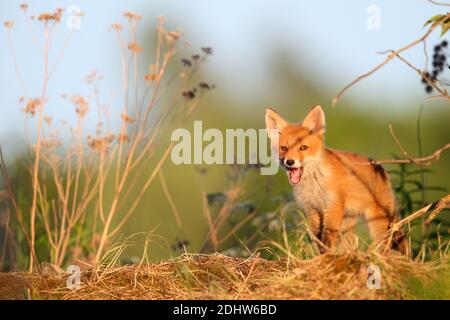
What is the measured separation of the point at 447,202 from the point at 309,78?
378 inches

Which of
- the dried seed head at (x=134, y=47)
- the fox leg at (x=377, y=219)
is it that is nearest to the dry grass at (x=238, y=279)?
the fox leg at (x=377, y=219)

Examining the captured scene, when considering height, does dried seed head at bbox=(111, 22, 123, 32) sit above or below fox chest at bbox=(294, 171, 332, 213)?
above

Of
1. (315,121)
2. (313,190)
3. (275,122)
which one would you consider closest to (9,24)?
(275,122)

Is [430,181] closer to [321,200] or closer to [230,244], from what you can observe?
[230,244]

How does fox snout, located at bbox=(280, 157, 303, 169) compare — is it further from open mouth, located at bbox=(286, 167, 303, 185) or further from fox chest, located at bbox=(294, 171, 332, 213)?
fox chest, located at bbox=(294, 171, 332, 213)

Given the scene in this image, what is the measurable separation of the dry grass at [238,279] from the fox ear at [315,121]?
170 centimetres

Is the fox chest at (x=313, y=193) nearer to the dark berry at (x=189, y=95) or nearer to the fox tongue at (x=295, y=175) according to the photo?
the fox tongue at (x=295, y=175)

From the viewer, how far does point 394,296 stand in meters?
4.02

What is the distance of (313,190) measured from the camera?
6.62 meters

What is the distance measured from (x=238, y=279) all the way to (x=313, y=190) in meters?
2.02

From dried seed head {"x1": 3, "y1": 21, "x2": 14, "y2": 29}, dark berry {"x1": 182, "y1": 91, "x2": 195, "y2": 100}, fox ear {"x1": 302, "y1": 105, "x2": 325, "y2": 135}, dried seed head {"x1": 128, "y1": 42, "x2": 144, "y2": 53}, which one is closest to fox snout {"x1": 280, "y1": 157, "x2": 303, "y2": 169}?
fox ear {"x1": 302, "y1": 105, "x2": 325, "y2": 135}

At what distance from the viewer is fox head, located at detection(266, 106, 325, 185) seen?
6.43m
